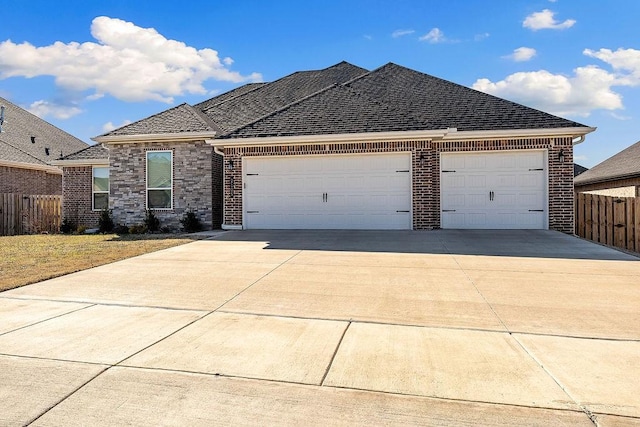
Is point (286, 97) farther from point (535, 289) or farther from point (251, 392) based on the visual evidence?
point (251, 392)

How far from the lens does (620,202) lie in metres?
10.5

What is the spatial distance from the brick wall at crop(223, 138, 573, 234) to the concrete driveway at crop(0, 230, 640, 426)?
4936 millimetres

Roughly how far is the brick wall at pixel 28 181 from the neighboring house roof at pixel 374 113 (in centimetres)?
879

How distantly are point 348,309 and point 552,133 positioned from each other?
10.1m

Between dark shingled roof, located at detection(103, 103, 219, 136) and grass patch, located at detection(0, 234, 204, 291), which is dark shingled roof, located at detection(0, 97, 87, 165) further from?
grass patch, located at detection(0, 234, 204, 291)

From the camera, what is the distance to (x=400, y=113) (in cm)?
1255

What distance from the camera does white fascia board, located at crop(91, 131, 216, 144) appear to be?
519 inches

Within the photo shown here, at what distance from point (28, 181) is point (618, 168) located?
29.6m

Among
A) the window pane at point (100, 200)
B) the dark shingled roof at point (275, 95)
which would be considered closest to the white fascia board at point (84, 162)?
the window pane at point (100, 200)

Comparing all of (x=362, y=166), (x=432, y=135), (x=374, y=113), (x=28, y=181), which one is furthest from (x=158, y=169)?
(x=28, y=181)

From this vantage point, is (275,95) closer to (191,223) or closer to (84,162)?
(191,223)

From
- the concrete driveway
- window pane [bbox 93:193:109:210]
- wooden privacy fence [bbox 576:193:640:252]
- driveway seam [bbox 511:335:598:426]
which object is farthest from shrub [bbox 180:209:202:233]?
wooden privacy fence [bbox 576:193:640:252]

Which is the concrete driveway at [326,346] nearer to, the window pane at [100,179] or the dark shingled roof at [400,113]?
the dark shingled roof at [400,113]

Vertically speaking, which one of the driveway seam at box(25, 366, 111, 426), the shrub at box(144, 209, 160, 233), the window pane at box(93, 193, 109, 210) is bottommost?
Answer: the driveway seam at box(25, 366, 111, 426)
